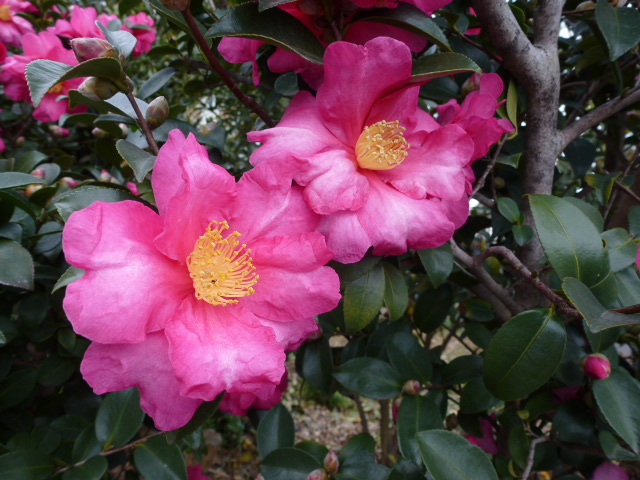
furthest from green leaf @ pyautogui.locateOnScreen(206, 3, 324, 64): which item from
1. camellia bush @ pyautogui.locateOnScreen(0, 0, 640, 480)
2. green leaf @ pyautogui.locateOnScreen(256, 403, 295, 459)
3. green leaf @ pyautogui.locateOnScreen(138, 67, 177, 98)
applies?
green leaf @ pyautogui.locateOnScreen(256, 403, 295, 459)

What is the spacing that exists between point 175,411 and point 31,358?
107 centimetres

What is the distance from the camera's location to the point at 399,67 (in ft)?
2.05

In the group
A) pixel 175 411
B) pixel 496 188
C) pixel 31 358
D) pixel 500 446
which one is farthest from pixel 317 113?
pixel 31 358

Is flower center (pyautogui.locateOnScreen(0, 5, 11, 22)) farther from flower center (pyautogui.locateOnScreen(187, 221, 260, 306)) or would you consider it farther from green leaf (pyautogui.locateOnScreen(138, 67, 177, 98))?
flower center (pyautogui.locateOnScreen(187, 221, 260, 306))

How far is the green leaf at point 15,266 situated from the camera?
2.48 ft

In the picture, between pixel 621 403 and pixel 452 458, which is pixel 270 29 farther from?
pixel 621 403

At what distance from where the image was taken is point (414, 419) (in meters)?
0.94

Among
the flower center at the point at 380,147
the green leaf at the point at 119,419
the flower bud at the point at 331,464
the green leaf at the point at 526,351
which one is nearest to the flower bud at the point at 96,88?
the flower center at the point at 380,147

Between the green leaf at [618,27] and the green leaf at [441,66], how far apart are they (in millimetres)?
395

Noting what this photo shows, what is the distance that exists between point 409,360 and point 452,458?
343mm

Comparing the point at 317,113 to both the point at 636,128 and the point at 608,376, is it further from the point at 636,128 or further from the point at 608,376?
the point at 636,128

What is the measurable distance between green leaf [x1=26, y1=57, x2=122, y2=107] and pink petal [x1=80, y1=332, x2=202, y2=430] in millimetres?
295

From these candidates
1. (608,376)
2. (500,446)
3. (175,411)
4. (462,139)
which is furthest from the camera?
(500,446)

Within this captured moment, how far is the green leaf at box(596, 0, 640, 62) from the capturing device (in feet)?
2.76
